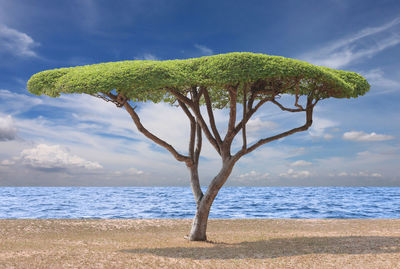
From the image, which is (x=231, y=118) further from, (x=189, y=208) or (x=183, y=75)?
(x=189, y=208)

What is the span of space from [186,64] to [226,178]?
4.29 m

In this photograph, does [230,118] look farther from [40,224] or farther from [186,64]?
[40,224]

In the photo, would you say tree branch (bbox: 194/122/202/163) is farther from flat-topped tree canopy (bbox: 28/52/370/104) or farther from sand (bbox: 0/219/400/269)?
sand (bbox: 0/219/400/269)

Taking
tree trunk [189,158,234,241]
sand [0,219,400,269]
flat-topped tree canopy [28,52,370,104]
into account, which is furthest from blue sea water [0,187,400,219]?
flat-topped tree canopy [28,52,370,104]

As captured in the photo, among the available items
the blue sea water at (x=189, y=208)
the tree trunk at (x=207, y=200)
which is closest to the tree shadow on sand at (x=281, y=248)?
the tree trunk at (x=207, y=200)

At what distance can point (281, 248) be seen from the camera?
12.0m

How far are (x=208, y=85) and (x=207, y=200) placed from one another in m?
4.13

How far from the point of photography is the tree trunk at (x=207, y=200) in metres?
13.1

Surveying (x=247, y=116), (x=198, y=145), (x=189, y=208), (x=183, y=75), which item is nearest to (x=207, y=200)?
(x=198, y=145)

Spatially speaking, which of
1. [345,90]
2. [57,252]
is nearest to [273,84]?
[345,90]

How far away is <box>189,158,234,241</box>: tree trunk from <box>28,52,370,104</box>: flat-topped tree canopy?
3.14 m

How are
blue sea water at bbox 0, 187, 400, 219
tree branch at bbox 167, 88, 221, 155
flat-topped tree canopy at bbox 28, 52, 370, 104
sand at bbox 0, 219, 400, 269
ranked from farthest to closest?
blue sea water at bbox 0, 187, 400, 219
tree branch at bbox 167, 88, 221, 155
flat-topped tree canopy at bbox 28, 52, 370, 104
sand at bbox 0, 219, 400, 269

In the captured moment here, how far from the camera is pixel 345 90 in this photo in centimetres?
1332

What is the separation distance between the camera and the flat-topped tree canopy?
11383mm
